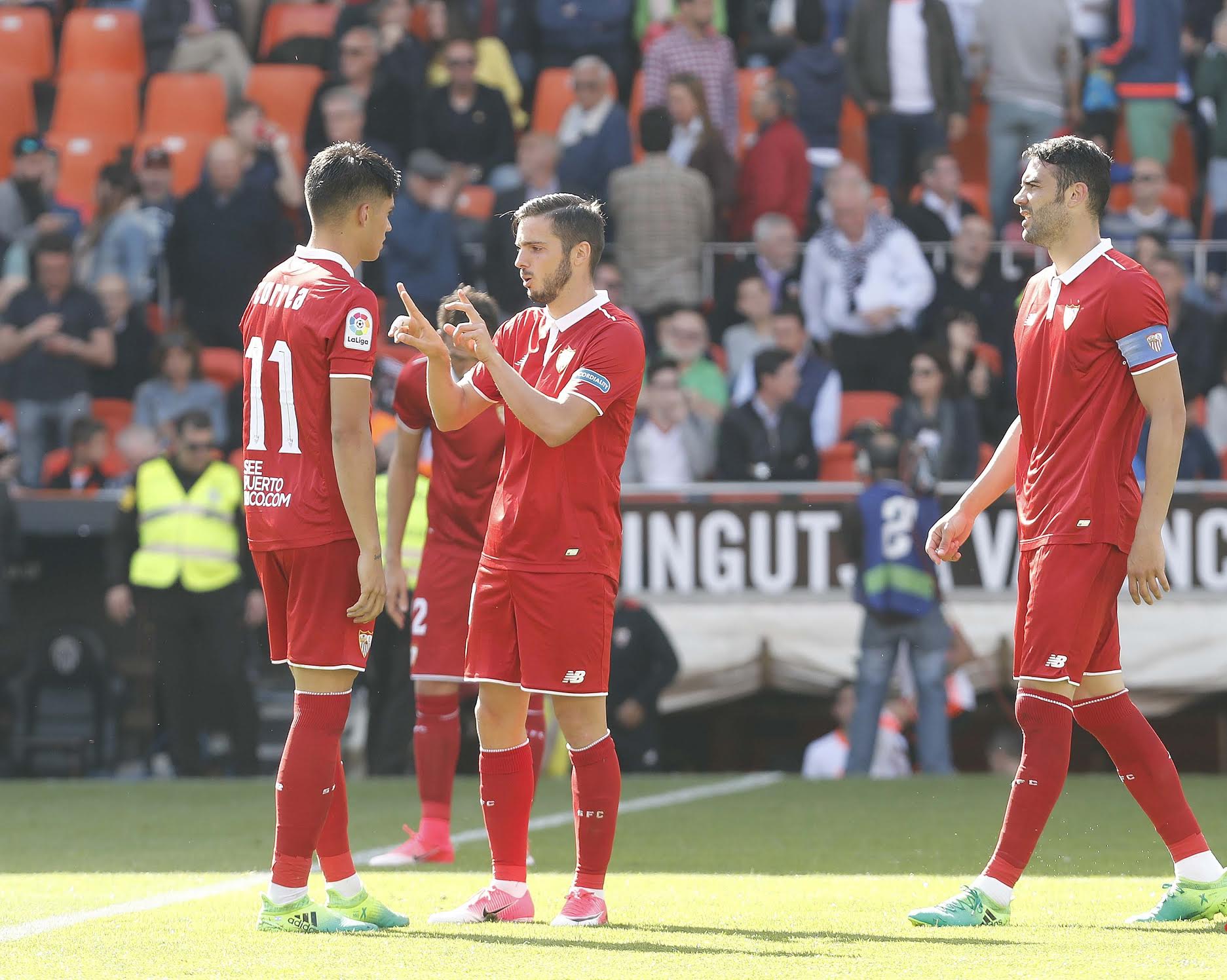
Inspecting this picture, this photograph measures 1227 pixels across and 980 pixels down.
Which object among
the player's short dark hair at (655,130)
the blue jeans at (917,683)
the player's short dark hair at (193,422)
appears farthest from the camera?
the player's short dark hair at (655,130)

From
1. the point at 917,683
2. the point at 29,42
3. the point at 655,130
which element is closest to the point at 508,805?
the point at 917,683

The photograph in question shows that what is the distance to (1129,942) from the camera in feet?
16.7

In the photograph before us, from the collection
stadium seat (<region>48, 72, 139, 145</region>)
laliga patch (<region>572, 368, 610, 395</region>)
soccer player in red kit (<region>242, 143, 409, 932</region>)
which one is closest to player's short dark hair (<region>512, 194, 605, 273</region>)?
laliga patch (<region>572, 368, 610, 395</region>)

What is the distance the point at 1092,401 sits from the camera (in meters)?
5.47

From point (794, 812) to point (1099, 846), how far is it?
1.88 meters

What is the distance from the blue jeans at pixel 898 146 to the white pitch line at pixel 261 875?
208 inches

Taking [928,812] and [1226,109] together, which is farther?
[1226,109]

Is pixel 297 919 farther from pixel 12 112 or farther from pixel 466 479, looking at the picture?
pixel 12 112

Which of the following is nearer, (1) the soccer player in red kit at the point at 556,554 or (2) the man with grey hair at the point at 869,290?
(1) the soccer player in red kit at the point at 556,554

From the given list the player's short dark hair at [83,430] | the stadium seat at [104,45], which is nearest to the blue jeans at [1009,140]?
the player's short dark hair at [83,430]

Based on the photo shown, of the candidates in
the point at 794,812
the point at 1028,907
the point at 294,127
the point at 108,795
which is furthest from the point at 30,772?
the point at 1028,907

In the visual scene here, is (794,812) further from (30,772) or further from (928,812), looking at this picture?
(30,772)

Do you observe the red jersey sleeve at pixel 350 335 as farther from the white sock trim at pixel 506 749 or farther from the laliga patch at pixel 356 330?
the white sock trim at pixel 506 749

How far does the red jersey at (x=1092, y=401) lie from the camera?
5.41 metres
